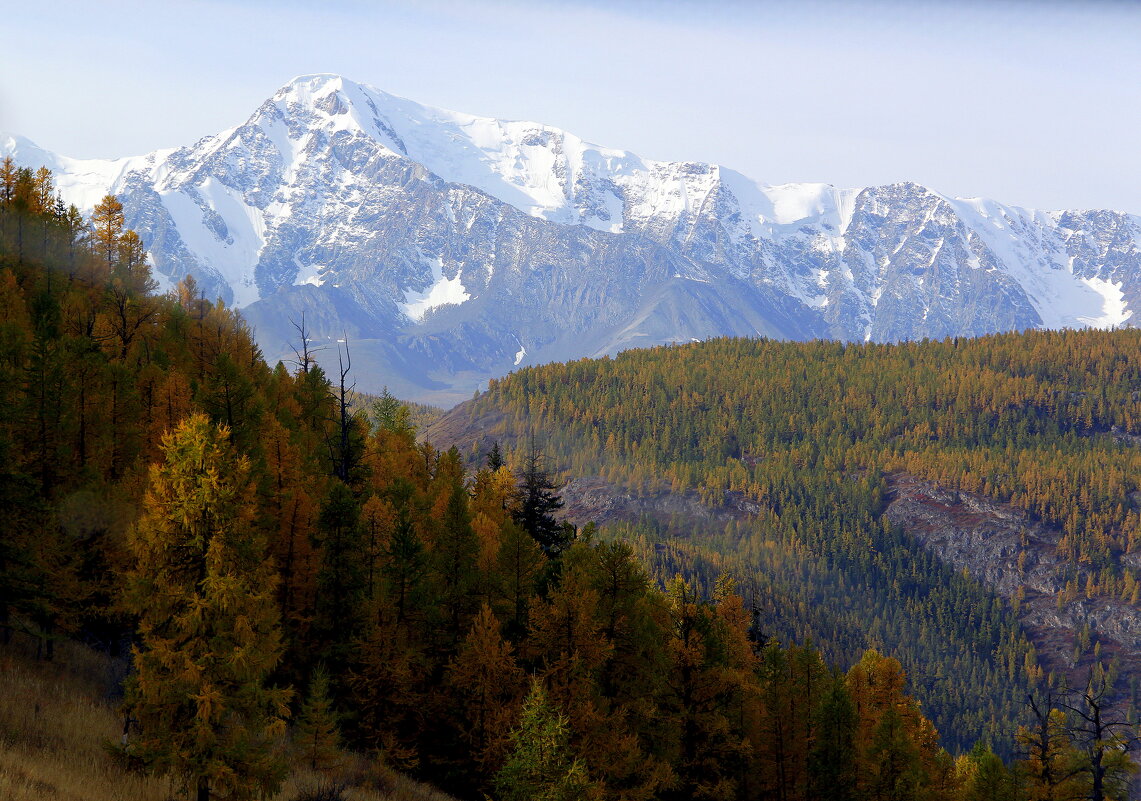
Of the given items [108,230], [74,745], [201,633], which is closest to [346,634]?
[74,745]

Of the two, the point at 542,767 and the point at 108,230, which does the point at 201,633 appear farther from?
the point at 108,230

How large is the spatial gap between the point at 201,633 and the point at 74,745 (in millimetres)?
5548

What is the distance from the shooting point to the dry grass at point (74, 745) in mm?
22219

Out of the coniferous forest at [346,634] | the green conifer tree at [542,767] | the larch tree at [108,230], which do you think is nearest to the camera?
the coniferous forest at [346,634]

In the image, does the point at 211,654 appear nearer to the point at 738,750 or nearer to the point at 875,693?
the point at 738,750

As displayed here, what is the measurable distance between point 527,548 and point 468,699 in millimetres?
7210

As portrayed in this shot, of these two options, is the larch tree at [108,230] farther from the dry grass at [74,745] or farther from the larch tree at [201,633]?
the larch tree at [201,633]

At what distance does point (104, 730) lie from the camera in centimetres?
2792

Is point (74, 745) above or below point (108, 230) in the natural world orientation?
below

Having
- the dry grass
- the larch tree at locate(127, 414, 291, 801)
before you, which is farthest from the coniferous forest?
the dry grass

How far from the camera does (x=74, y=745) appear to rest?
1017 inches

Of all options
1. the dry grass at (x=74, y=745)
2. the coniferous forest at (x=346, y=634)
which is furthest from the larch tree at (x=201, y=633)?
the dry grass at (x=74, y=745)

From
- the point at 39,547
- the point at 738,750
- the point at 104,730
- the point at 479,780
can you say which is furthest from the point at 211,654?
the point at 738,750

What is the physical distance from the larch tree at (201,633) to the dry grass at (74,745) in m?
1.36
